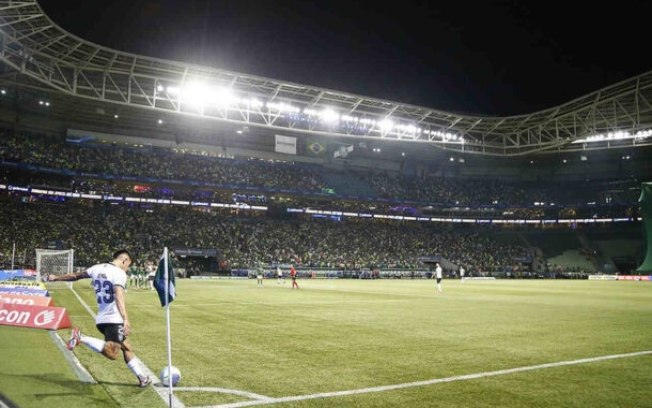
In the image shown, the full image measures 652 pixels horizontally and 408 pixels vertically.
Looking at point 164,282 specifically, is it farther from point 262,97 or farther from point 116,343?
point 262,97

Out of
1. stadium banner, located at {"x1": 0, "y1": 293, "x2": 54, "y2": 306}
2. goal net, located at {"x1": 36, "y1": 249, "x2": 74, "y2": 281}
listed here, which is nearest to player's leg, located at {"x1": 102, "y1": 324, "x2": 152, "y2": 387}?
stadium banner, located at {"x1": 0, "y1": 293, "x2": 54, "y2": 306}

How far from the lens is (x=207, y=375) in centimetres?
734

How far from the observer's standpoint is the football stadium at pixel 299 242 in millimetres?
7051

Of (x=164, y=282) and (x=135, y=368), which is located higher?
(x=164, y=282)

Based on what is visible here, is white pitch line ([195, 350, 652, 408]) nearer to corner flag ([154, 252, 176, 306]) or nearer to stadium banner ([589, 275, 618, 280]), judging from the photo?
corner flag ([154, 252, 176, 306])

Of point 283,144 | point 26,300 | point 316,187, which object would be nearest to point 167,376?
point 26,300

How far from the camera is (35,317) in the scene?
35.9 feet

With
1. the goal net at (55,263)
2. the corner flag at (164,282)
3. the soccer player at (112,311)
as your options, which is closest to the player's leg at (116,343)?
the soccer player at (112,311)

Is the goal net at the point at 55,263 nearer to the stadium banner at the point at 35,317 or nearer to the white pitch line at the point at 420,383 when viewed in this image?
the stadium banner at the point at 35,317

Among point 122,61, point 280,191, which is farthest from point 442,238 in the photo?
point 122,61

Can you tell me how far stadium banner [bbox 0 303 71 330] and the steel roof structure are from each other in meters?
24.6

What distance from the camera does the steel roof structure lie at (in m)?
33.6

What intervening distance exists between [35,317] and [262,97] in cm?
3404

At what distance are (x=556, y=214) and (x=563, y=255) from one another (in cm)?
759
